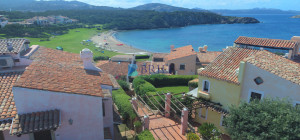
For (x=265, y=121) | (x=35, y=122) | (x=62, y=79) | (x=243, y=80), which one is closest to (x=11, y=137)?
(x=35, y=122)

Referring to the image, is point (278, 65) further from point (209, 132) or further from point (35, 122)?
point (35, 122)

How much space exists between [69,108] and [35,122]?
5.79 ft

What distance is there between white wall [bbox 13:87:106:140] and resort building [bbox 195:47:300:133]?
10.4 metres

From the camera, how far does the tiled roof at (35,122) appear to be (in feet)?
32.8

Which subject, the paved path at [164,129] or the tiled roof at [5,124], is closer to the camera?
the tiled roof at [5,124]

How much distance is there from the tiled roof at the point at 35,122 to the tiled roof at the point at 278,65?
14.6 metres

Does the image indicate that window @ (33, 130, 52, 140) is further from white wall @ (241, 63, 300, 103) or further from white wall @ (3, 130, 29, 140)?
white wall @ (241, 63, 300, 103)

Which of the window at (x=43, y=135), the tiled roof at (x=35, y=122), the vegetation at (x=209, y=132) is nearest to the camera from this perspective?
the tiled roof at (x=35, y=122)

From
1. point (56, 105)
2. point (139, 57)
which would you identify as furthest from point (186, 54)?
point (139, 57)

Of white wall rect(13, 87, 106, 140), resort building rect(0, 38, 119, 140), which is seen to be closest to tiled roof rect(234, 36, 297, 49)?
resort building rect(0, 38, 119, 140)

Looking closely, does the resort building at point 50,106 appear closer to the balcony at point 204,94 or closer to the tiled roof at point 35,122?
the tiled roof at point 35,122

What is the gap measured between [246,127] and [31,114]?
1213cm

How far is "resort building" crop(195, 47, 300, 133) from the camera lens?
14.9 metres

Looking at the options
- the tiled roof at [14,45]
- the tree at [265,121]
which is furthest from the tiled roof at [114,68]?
the tree at [265,121]
